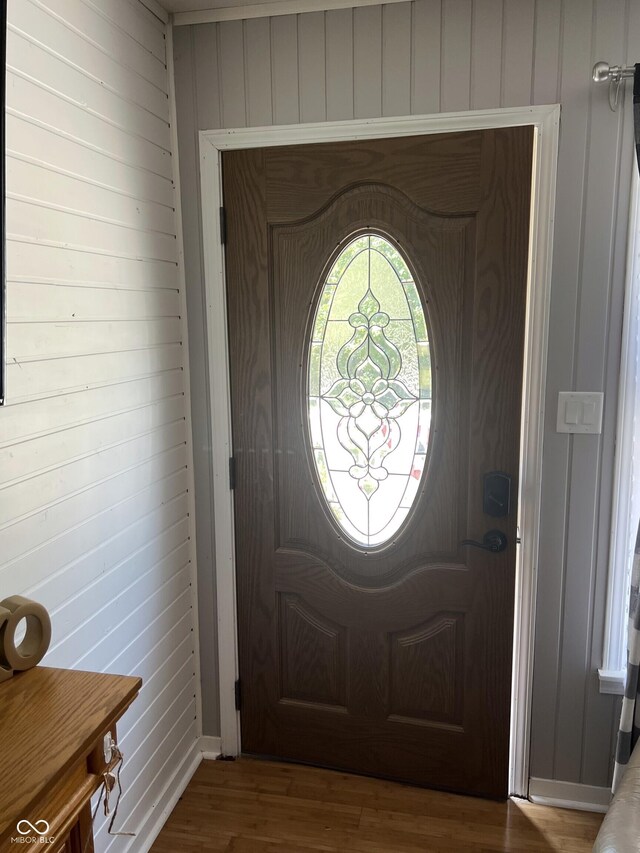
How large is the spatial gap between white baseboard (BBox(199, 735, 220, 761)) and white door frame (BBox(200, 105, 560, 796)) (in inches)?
0.9

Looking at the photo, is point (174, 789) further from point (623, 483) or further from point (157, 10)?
point (157, 10)

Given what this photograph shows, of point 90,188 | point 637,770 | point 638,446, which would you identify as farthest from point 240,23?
point 637,770

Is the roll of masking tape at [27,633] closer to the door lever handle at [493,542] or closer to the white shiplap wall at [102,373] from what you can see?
the white shiplap wall at [102,373]

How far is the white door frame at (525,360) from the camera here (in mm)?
1949

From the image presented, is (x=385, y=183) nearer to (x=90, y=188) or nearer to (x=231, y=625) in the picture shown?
(x=90, y=188)

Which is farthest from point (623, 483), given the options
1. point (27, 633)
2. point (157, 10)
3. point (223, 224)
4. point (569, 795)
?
point (157, 10)

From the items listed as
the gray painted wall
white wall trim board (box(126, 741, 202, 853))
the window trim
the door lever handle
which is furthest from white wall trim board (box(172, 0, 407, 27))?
white wall trim board (box(126, 741, 202, 853))

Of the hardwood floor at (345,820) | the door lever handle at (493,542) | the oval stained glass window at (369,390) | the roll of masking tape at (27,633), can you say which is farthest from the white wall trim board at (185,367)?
the roll of masking tape at (27,633)

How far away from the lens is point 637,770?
161cm

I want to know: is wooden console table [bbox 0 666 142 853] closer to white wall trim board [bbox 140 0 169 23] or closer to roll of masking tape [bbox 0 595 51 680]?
roll of masking tape [bbox 0 595 51 680]

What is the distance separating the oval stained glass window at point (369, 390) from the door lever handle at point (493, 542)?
9.4 inches

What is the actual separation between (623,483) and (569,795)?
1033 mm

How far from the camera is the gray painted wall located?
1896 mm

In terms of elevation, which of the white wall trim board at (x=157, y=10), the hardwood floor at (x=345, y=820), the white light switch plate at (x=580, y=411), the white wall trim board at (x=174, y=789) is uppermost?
the white wall trim board at (x=157, y=10)
